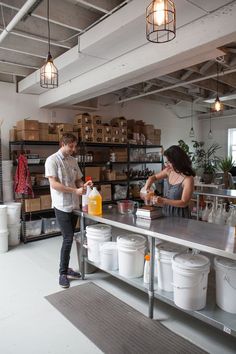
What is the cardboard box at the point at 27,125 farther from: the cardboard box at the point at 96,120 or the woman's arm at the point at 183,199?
the woman's arm at the point at 183,199

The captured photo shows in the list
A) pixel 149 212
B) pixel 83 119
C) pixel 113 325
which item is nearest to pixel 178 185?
pixel 149 212

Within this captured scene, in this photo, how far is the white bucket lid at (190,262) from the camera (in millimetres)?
1979

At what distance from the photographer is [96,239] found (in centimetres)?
281

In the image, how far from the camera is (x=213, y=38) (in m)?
2.48

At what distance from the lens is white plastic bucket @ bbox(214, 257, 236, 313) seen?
1885 mm

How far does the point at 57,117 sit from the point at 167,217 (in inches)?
153

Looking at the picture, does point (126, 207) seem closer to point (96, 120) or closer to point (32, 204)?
point (32, 204)

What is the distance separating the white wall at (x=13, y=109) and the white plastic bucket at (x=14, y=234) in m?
1.38

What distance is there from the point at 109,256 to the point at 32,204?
95.0 inches

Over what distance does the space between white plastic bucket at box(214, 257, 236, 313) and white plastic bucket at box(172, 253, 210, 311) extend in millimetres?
99

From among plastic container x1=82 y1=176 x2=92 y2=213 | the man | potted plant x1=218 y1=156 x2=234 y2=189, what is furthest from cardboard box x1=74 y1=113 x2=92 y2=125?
potted plant x1=218 y1=156 x2=234 y2=189

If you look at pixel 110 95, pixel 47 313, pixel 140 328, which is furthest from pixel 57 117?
pixel 140 328

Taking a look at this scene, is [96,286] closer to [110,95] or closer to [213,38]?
[213,38]

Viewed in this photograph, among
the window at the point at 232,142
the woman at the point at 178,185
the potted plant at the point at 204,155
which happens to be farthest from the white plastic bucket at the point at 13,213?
the window at the point at 232,142
